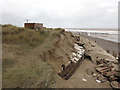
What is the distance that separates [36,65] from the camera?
17.4ft

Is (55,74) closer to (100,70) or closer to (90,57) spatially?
(100,70)

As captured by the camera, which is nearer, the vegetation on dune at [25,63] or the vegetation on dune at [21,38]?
the vegetation on dune at [25,63]

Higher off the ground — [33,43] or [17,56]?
[33,43]

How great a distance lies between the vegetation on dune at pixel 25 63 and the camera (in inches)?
163

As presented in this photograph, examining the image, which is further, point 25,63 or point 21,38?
point 21,38

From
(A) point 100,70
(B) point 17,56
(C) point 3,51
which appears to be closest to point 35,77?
(B) point 17,56

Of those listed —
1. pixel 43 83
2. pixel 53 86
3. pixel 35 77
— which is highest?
pixel 35 77

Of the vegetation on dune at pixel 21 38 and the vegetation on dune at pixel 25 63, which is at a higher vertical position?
the vegetation on dune at pixel 21 38

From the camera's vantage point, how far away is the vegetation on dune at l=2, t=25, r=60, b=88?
4.13 meters

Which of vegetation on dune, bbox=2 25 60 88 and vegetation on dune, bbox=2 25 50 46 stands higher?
vegetation on dune, bbox=2 25 50 46

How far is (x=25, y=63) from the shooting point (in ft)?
17.2

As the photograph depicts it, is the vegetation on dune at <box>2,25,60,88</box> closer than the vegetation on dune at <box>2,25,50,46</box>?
Yes

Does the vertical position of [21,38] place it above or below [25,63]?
above

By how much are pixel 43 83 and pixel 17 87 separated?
51.0 inches
